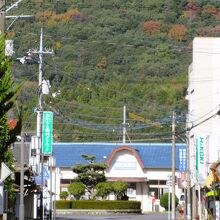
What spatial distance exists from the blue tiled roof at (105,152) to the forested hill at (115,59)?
3227mm

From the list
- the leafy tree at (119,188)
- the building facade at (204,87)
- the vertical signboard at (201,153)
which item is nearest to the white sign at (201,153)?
the vertical signboard at (201,153)

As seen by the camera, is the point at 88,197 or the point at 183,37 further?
the point at 183,37

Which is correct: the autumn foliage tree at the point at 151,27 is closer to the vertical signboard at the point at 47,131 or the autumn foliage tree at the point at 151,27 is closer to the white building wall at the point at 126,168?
the white building wall at the point at 126,168

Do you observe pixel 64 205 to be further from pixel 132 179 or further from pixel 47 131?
pixel 47 131

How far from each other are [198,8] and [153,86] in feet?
94.3

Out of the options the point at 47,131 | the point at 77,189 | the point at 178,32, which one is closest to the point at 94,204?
the point at 77,189

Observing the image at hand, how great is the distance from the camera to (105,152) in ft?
312

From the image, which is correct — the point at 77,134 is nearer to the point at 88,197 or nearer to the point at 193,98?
the point at 88,197

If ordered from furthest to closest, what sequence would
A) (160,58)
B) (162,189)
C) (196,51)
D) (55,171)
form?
(160,58) → (162,189) → (196,51) → (55,171)

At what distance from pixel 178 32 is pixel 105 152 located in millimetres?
39452

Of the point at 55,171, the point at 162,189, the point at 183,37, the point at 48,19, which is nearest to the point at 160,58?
the point at 183,37

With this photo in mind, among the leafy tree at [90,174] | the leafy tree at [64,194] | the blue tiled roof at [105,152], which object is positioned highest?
the blue tiled roof at [105,152]

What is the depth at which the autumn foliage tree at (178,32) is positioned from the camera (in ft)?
422

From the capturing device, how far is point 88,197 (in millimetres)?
82375
